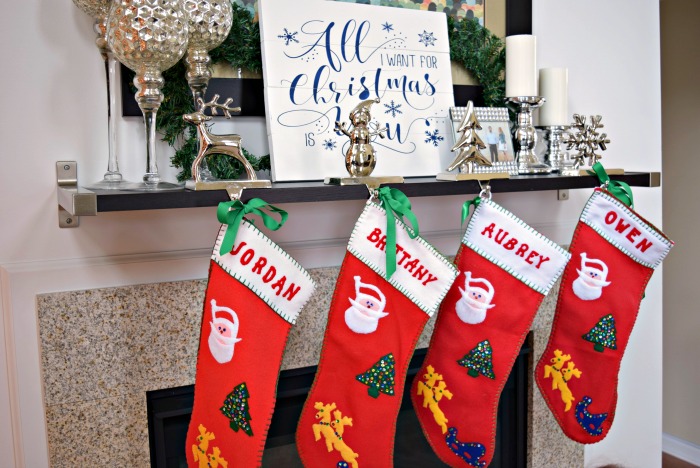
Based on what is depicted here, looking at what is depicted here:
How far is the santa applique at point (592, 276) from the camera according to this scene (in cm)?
139

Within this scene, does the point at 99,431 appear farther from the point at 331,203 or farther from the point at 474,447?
the point at 474,447

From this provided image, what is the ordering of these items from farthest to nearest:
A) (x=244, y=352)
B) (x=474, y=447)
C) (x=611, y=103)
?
(x=611, y=103) < (x=474, y=447) < (x=244, y=352)

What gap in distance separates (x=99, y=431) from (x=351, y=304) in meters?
0.50

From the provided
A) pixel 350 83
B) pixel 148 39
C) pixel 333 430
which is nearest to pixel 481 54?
pixel 350 83

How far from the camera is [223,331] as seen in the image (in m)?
1.05

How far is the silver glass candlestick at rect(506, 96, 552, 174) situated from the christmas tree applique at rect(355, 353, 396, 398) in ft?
1.76

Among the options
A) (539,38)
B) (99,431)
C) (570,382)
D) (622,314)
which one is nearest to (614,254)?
(622,314)

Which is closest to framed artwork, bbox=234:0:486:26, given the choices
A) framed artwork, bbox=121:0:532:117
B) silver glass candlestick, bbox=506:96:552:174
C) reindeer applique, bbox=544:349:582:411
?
framed artwork, bbox=121:0:532:117

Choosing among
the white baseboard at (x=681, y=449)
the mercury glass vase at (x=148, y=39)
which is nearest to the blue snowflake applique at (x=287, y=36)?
the mercury glass vase at (x=148, y=39)

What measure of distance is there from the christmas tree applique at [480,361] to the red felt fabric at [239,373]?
403 mm

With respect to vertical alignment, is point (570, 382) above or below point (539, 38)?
below

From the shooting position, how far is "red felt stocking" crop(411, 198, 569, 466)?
4.12 feet

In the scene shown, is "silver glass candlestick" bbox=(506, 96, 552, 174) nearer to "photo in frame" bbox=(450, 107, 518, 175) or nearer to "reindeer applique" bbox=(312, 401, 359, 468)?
"photo in frame" bbox=(450, 107, 518, 175)

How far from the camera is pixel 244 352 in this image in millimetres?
1063
